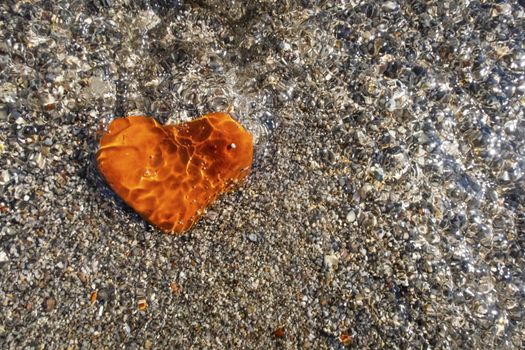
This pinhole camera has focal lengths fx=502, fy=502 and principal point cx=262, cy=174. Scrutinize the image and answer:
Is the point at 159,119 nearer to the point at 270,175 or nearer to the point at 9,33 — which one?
the point at 270,175

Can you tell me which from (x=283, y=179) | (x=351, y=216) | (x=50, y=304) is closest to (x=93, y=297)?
(x=50, y=304)

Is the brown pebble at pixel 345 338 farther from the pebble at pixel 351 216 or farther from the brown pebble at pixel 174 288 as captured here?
the brown pebble at pixel 174 288

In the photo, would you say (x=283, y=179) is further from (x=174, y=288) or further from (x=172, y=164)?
(x=174, y=288)

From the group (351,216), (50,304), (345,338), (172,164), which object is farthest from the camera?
(351,216)

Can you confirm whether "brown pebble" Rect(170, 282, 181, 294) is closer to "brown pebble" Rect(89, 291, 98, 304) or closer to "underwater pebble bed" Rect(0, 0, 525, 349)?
"underwater pebble bed" Rect(0, 0, 525, 349)

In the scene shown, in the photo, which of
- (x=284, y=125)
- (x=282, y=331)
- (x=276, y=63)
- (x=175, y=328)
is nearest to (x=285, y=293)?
(x=282, y=331)

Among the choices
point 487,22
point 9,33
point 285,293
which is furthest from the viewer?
point 487,22

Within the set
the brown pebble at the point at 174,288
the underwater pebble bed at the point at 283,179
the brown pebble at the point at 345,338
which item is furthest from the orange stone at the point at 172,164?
the brown pebble at the point at 345,338
